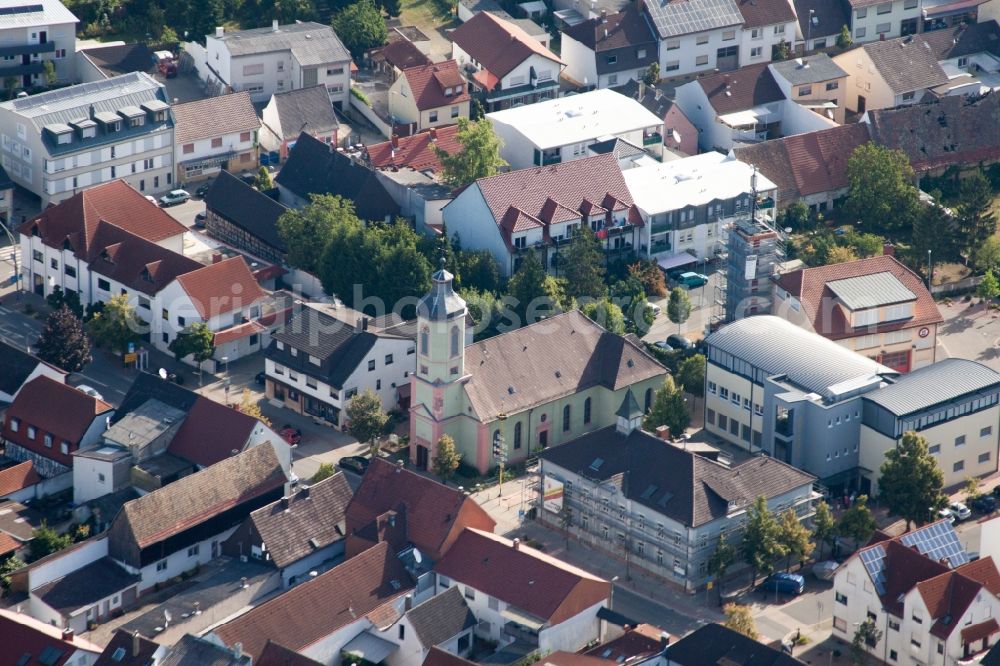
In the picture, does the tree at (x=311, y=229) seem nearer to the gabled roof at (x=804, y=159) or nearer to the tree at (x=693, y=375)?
the tree at (x=693, y=375)

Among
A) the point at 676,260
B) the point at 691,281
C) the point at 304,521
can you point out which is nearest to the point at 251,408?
the point at 304,521

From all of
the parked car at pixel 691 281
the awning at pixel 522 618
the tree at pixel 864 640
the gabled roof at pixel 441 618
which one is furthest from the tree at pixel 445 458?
the parked car at pixel 691 281

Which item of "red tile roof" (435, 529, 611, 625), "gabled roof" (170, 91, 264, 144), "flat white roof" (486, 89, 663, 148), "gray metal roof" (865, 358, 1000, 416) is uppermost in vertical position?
"gabled roof" (170, 91, 264, 144)

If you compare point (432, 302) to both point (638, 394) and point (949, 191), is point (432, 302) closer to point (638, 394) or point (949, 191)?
point (638, 394)

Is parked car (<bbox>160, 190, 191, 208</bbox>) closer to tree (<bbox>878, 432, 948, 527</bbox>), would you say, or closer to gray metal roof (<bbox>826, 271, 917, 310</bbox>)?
gray metal roof (<bbox>826, 271, 917, 310</bbox>)

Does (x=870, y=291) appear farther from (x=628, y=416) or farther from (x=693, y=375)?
(x=628, y=416)

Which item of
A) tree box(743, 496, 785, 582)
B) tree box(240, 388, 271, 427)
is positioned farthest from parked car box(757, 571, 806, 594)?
tree box(240, 388, 271, 427)
